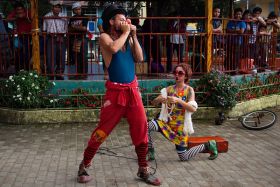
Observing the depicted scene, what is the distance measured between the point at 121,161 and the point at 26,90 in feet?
9.32

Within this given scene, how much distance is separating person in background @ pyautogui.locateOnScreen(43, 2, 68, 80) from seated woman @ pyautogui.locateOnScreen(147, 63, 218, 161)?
3404 millimetres

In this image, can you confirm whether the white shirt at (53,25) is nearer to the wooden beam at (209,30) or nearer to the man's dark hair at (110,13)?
the wooden beam at (209,30)

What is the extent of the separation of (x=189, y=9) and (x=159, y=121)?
8684 millimetres

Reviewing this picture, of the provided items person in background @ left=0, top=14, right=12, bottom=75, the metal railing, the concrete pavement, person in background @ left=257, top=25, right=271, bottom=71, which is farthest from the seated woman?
person in background @ left=257, top=25, right=271, bottom=71

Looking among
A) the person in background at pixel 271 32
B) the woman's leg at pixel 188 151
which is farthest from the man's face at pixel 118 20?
the person in background at pixel 271 32

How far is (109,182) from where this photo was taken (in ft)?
14.6

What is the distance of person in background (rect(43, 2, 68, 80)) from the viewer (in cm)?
780

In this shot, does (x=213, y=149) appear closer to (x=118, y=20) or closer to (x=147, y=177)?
(x=147, y=177)

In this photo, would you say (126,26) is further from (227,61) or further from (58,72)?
(227,61)

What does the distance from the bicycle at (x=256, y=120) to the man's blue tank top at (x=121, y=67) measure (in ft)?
11.8

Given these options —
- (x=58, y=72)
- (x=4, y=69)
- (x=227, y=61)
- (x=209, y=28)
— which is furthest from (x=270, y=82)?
(x=4, y=69)

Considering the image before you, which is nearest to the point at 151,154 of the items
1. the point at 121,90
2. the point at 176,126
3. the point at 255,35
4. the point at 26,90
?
the point at 176,126

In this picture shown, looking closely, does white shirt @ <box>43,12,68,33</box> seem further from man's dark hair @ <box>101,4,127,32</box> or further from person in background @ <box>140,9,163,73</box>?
man's dark hair @ <box>101,4,127,32</box>

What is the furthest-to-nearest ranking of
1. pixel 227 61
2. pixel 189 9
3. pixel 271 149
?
pixel 189 9 → pixel 227 61 → pixel 271 149
